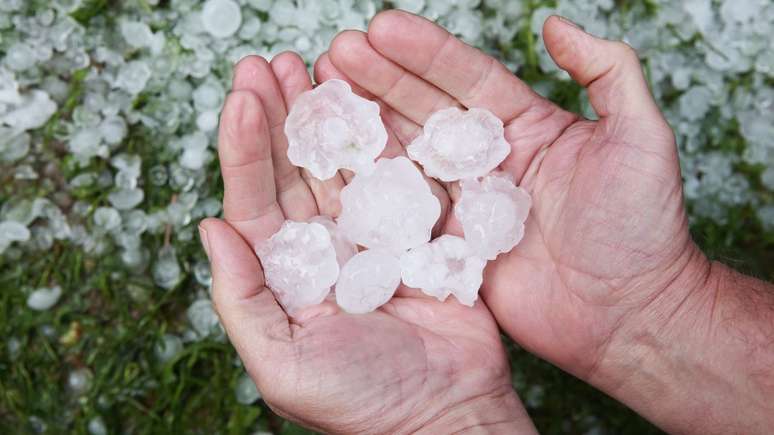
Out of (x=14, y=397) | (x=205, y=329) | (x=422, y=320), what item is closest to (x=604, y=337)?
(x=422, y=320)

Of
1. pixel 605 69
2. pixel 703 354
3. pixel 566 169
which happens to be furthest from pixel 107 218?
pixel 703 354

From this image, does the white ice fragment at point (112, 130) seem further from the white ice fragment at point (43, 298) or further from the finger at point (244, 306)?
the finger at point (244, 306)

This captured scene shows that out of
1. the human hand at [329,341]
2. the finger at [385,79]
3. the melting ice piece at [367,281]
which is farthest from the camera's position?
Answer: the finger at [385,79]

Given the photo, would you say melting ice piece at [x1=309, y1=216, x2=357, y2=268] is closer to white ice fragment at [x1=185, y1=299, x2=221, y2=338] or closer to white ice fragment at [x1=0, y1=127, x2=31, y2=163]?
white ice fragment at [x1=185, y1=299, x2=221, y2=338]

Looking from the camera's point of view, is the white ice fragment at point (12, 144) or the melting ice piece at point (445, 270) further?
the white ice fragment at point (12, 144)

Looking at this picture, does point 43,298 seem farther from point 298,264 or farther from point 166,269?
point 298,264

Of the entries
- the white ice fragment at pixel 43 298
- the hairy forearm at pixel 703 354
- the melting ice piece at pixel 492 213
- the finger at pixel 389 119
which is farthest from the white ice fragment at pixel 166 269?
the hairy forearm at pixel 703 354
